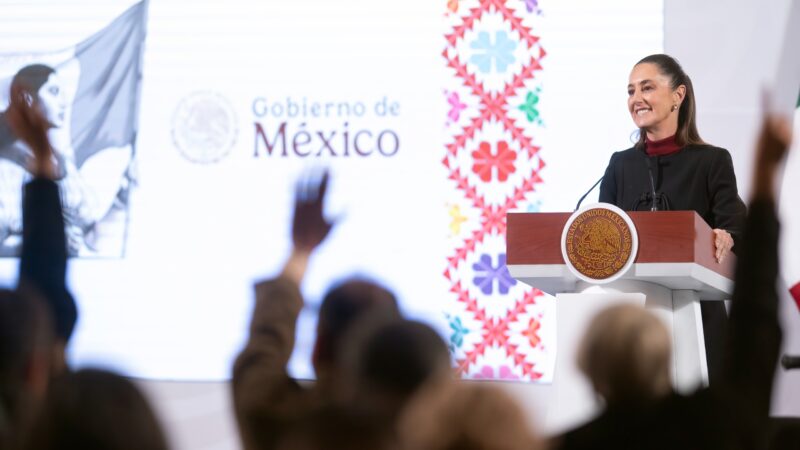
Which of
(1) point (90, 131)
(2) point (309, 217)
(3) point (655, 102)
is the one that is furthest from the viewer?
(1) point (90, 131)

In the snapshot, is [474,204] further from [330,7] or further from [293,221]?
[293,221]

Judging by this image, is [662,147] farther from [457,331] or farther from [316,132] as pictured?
[316,132]

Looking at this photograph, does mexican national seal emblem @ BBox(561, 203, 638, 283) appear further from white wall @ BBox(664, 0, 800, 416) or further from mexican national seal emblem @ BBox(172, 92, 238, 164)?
mexican national seal emblem @ BBox(172, 92, 238, 164)

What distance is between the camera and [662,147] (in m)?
3.83

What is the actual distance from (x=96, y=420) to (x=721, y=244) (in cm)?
245

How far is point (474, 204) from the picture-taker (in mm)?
5156

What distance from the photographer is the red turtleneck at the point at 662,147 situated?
3.82 metres

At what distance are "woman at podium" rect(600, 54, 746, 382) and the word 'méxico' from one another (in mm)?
1596

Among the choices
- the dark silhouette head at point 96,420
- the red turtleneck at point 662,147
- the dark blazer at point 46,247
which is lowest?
the dark silhouette head at point 96,420

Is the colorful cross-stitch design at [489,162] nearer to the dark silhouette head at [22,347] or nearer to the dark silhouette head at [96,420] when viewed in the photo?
the dark silhouette head at [22,347]

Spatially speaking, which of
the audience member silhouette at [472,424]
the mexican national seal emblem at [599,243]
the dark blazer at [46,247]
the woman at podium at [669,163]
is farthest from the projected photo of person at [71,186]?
→ the audience member silhouette at [472,424]

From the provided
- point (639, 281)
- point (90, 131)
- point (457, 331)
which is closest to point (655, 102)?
point (639, 281)

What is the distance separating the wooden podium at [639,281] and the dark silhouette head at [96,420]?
1.79 metres

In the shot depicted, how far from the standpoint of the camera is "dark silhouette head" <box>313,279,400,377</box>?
59.7 inches
